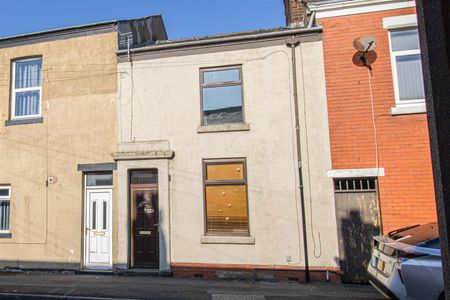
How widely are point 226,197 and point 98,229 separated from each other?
3524 millimetres

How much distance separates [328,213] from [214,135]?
328cm

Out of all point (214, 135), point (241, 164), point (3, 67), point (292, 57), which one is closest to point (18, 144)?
point (3, 67)

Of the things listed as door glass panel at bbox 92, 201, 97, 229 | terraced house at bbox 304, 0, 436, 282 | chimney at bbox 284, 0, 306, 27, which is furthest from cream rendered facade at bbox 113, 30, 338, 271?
chimney at bbox 284, 0, 306, 27

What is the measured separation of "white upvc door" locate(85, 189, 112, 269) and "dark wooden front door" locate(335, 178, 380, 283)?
5.75 meters

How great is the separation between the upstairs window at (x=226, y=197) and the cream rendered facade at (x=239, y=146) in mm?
173

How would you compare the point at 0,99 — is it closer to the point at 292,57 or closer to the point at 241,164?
the point at 241,164

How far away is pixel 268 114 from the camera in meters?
8.57

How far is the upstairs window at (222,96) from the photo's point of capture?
891cm

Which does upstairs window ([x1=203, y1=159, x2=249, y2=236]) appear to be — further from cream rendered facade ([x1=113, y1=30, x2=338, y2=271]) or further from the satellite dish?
the satellite dish

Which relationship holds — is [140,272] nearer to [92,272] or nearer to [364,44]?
[92,272]

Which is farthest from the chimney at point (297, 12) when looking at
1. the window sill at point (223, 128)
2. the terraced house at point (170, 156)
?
the window sill at point (223, 128)

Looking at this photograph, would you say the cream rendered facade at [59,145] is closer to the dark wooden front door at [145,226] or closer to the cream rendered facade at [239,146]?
the cream rendered facade at [239,146]

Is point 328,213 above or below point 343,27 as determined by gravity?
below

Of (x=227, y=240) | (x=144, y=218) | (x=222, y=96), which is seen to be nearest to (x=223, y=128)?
(x=222, y=96)
